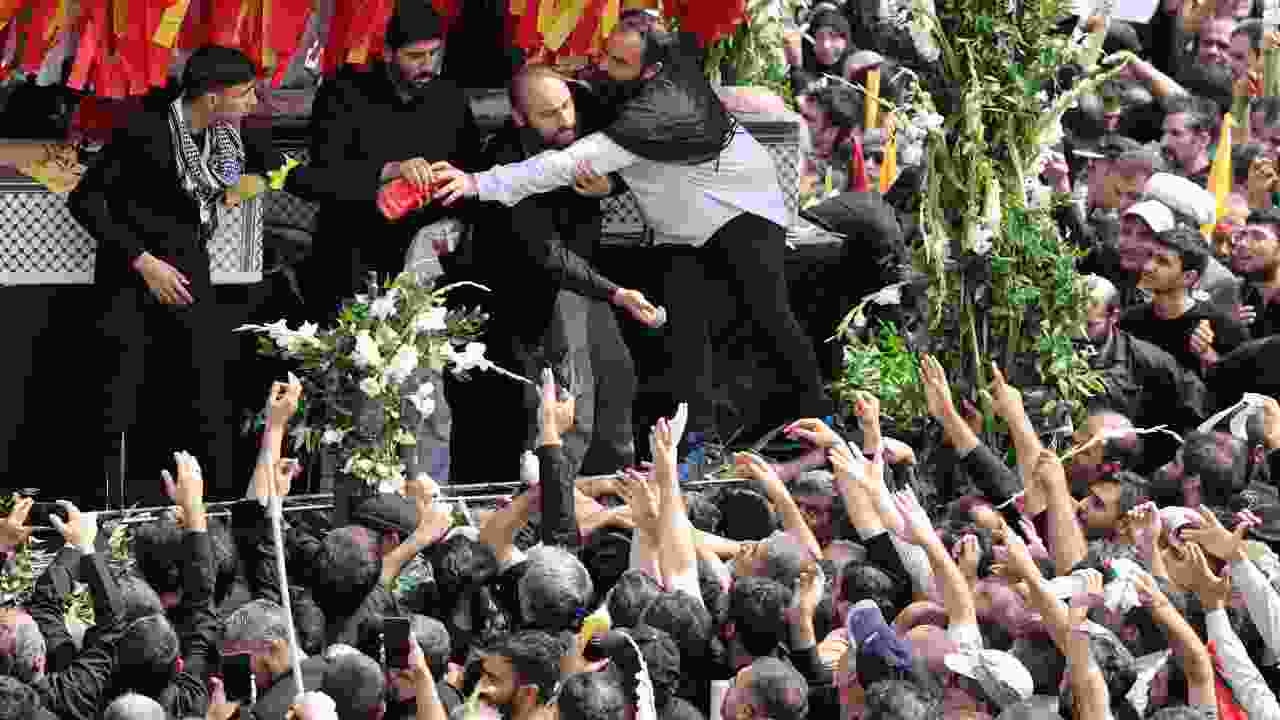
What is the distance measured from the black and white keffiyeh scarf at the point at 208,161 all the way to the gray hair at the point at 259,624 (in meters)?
2.81

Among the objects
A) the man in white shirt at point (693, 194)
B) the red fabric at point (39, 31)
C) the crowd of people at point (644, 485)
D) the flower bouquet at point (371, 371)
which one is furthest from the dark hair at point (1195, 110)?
the red fabric at point (39, 31)

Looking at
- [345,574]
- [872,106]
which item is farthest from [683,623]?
[872,106]

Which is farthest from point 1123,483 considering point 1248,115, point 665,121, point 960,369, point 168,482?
point 1248,115

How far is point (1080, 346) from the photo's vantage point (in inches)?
543

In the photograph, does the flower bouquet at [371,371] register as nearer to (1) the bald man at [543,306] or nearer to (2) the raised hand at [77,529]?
(1) the bald man at [543,306]

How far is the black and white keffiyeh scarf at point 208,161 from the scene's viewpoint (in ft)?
43.3

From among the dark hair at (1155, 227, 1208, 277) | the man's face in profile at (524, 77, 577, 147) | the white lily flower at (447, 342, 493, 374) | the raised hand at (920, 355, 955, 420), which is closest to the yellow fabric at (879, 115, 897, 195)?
the dark hair at (1155, 227, 1208, 277)

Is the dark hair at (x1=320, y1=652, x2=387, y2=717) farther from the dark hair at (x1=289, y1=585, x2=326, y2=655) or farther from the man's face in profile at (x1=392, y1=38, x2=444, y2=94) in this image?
the man's face in profile at (x1=392, y1=38, x2=444, y2=94)

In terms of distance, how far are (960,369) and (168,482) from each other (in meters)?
3.30

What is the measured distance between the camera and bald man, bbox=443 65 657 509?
45.1ft

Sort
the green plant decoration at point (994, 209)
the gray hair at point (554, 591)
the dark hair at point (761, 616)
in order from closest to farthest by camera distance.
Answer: the dark hair at point (761, 616) < the gray hair at point (554, 591) < the green plant decoration at point (994, 209)

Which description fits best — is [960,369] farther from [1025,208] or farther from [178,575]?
[178,575]

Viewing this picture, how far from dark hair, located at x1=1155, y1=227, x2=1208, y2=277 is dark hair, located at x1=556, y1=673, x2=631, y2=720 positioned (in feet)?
16.2

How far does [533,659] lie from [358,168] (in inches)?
136
